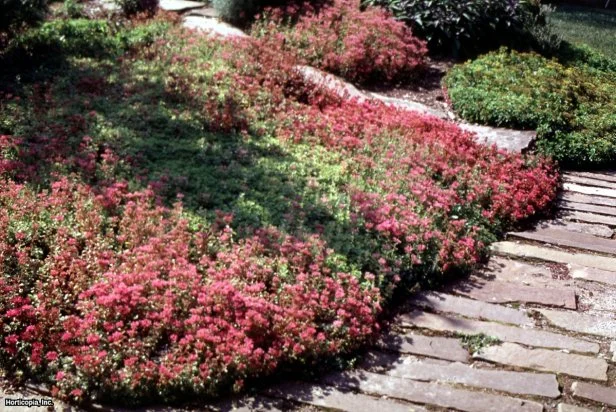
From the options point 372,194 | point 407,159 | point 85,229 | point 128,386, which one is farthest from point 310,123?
point 128,386

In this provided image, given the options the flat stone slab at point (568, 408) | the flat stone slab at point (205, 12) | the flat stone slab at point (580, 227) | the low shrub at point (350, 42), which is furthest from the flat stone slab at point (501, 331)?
the flat stone slab at point (205, 12)

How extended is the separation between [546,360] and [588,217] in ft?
8.06

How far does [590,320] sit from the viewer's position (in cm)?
476

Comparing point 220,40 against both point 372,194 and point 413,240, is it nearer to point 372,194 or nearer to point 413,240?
point 372,194

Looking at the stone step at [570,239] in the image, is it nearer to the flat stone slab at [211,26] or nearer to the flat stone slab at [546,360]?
the flat stone slab at [546,360]

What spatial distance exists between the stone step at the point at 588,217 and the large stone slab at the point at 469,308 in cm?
186

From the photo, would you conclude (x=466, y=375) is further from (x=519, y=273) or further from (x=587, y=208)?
(x=587, y=208)

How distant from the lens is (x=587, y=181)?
23.5ft

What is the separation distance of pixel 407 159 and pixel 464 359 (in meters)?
2.46

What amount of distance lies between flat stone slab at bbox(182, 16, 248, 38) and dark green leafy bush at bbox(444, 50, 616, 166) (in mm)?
3345

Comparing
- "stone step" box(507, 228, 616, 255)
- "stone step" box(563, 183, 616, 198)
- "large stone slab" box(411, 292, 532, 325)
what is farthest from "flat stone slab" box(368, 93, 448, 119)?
"large stone slab" box(411, 292, 532, 325)

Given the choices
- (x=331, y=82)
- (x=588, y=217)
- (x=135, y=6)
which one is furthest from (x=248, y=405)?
(x=135, y=6)

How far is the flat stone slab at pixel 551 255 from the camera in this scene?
5.50 m

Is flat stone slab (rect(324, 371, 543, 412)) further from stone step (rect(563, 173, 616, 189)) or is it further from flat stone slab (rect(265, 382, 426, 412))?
stone step (rect(563, 173, 616, 189))
